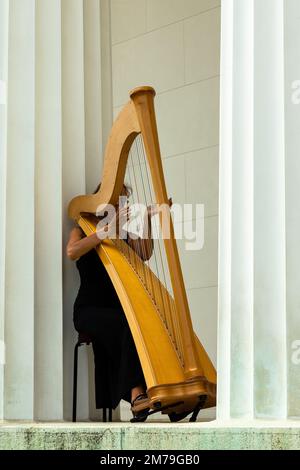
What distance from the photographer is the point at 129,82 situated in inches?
245

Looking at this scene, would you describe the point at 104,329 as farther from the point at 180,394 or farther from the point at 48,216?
the point at 180,394

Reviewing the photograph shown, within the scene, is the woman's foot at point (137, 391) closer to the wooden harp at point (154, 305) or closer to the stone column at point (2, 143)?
the wooden harp at point (154, 305)

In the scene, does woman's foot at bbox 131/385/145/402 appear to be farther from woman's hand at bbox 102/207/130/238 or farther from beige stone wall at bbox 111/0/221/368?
beige stone wall at bbox 111/0/221/368

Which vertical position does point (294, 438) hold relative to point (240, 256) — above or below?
below

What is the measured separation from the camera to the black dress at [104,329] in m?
3.93

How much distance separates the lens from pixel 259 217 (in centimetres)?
290

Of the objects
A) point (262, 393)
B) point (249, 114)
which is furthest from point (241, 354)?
point (249, 114)

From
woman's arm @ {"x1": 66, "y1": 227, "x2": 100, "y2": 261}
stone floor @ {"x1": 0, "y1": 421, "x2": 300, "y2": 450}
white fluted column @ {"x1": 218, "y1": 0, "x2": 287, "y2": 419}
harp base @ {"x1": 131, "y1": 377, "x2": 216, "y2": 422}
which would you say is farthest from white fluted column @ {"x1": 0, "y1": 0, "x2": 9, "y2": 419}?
white fluted column @ {"x1": 218, "y1": 0, "x2": 287, "y2": 419}

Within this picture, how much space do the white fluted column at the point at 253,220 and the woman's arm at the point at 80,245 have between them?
1.03m

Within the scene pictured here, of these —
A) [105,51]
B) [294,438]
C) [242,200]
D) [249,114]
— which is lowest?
[294,438]

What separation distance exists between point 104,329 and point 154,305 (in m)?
0.38

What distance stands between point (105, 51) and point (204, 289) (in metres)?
1.57

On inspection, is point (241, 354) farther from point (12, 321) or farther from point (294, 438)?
point (12, 321)

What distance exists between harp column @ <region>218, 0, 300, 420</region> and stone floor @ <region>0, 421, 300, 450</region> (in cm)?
12
